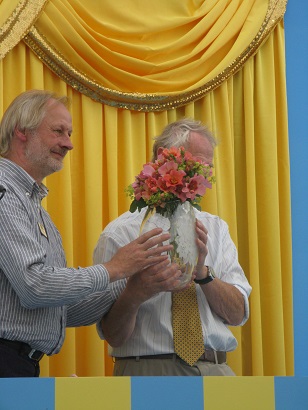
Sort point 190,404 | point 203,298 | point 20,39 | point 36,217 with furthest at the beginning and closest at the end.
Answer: point 20,39 → point 203,298 → point 36,217 → point 190,404

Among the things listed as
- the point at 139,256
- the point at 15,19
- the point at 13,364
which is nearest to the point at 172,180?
the point at 139,256

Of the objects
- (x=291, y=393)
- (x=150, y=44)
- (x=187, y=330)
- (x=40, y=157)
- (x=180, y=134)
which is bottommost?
(x=291, y=393)

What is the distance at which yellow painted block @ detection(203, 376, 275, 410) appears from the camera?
2.08m

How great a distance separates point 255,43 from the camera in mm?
3873

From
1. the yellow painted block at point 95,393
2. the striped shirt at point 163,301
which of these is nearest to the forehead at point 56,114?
the striped shirt at point 163,301

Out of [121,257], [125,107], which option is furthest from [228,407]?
[125,107]

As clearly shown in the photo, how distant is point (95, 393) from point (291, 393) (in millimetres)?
444

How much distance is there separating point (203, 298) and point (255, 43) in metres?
1.43

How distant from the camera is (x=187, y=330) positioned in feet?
9.00

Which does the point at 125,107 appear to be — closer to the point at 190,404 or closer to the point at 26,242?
the point at 26,242

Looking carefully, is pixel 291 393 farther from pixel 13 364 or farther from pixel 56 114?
pixel 56 114

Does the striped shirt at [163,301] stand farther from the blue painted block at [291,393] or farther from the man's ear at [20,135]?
the blue painted block at [291,393]

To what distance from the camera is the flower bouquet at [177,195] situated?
2.59 meters

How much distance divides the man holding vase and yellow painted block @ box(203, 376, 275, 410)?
552 mm
